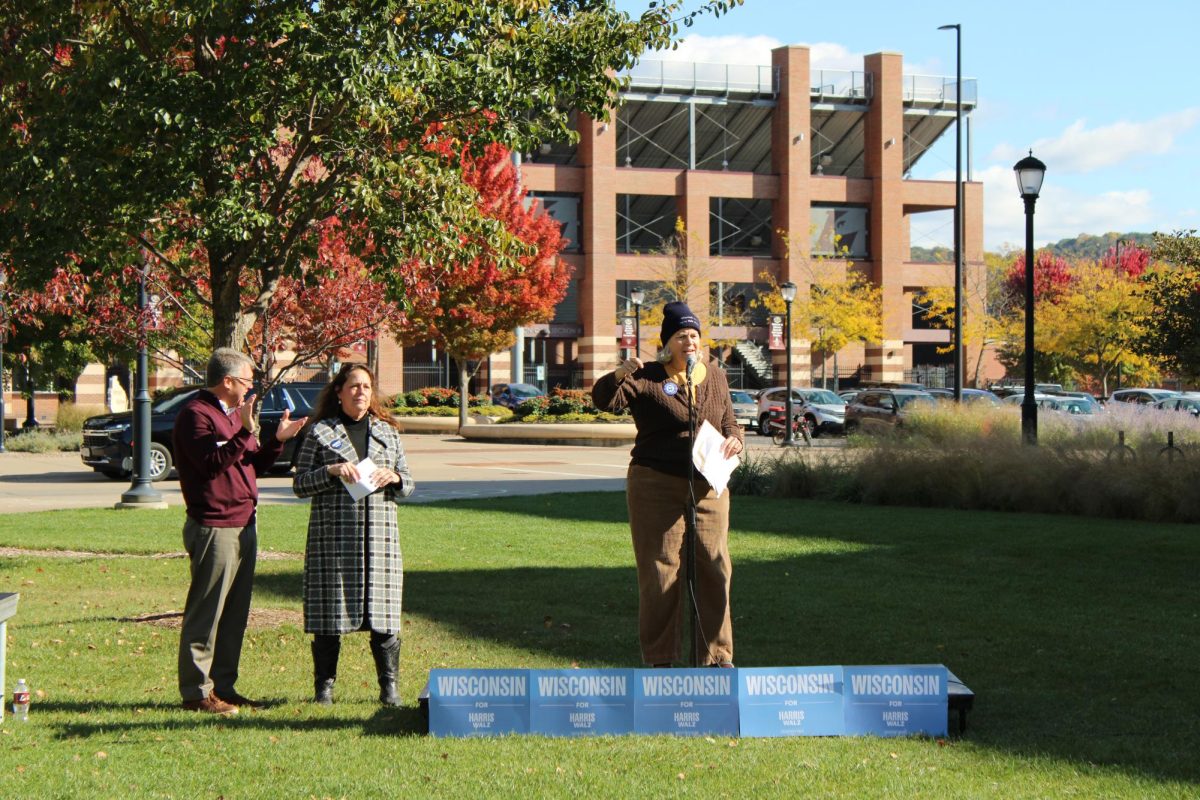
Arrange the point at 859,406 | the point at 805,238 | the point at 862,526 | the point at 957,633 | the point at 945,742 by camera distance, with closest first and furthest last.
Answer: the point at 945,742, the point at 957,633, the point at 862,526, the point at 859,406, the point at 805,238

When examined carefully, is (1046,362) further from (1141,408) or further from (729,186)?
(1141,408)

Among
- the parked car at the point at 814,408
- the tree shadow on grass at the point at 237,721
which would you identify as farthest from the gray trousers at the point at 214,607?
the parked car at the point at 814,408

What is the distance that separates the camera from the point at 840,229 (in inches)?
2522

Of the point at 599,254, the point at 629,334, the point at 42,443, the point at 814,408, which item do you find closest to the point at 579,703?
the point at 42,443

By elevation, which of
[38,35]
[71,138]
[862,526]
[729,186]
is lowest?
[862,526]

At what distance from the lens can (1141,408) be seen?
20.9m

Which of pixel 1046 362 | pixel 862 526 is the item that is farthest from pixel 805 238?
pixel 862 526

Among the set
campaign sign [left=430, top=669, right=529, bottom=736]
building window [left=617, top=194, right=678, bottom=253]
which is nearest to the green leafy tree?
campaign sign [left=430, top=669, right=529, bottom=736]

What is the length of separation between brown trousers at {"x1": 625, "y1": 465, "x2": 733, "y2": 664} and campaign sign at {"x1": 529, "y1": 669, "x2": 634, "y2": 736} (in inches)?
25.0

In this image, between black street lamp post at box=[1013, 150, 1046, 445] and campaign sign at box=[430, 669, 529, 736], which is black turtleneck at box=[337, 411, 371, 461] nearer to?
campaign sign at box=[430, 669, 529, 736]

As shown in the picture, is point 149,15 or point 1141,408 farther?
point 1141,408

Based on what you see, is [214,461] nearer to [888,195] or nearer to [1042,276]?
[888,195]

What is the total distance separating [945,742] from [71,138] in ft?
24.2

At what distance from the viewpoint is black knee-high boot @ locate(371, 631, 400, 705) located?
274 inches
